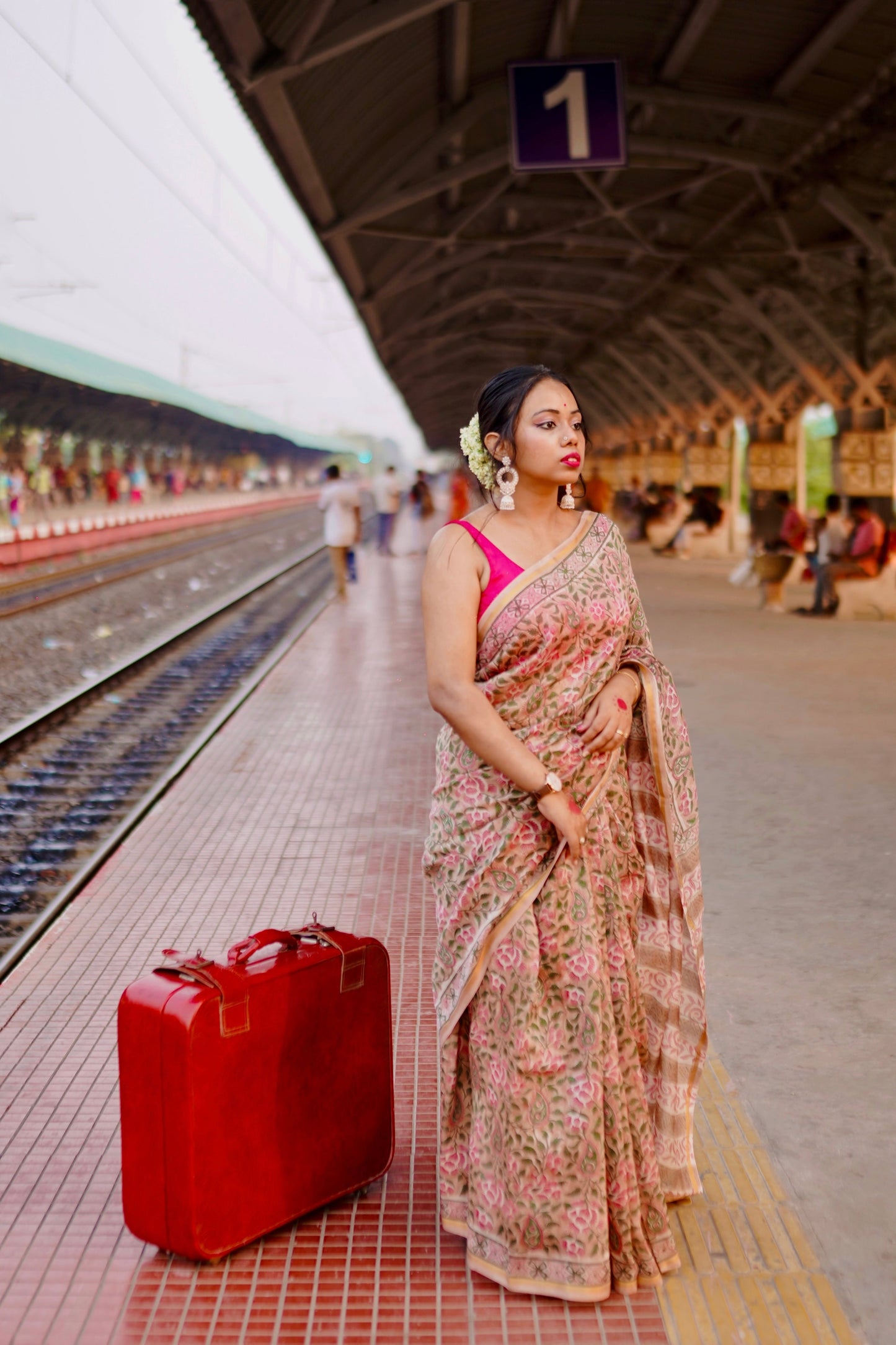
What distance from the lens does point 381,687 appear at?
1112 centimetres

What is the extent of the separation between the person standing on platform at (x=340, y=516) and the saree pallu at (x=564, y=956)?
46.4 feet

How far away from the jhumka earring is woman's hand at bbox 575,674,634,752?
414 mm

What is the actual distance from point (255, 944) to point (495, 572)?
92 centimetres

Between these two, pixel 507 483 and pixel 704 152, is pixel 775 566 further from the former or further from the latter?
pixel 507 483

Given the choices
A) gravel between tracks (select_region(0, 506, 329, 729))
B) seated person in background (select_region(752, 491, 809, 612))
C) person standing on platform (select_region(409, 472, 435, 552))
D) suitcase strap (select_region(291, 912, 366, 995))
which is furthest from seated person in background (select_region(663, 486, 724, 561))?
suitcase strap (select_region(291, 912, 366, 995))

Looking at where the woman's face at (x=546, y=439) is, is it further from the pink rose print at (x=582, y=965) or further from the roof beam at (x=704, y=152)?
the roof beam at (x=704, y=152)

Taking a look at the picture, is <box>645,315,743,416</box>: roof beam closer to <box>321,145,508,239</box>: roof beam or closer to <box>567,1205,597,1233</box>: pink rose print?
<box>321,145,508,239</box>: roof beam

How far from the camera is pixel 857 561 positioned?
15.3m

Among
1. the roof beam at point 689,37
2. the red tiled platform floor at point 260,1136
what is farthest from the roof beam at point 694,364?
the red tiled platform floor at point 260,1136

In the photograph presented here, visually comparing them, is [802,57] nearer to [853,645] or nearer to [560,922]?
[853,645]

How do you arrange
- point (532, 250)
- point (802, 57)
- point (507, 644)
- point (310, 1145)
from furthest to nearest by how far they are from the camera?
1. point (532, 250)
2. point (802, 57)
3. point (310, 1145)
4. point (507, 644)

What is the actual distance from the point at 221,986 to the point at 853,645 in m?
11.2

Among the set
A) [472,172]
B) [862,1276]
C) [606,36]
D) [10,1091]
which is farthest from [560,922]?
[472,172]

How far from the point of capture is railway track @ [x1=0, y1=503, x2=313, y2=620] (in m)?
20.7
